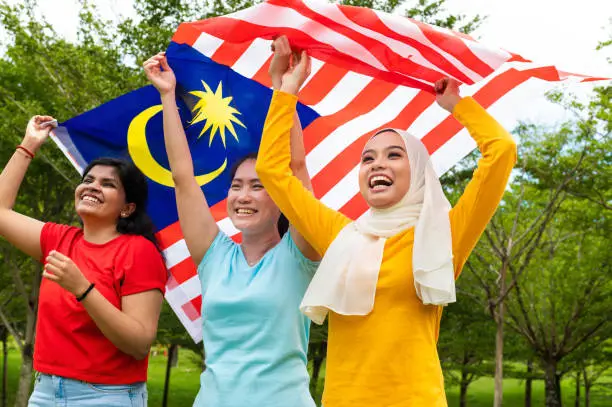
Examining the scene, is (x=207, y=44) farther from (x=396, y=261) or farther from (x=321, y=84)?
(x=396, y=261)

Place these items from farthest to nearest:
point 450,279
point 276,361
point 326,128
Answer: point 326,128, point 276,361, point 450,279

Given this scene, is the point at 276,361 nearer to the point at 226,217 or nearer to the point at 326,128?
the point at 226,217

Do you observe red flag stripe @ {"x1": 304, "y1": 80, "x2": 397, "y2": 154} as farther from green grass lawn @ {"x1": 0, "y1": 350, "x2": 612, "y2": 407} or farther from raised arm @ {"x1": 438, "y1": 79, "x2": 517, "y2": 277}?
green grass lawn @ {"x1": 0, "y1": 350, "x2": 612, "y2": 407}

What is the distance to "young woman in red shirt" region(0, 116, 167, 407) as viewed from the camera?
3.37m

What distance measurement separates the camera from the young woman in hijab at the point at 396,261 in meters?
2.75

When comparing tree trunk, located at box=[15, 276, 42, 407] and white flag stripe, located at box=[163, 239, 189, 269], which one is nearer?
white flag stripe, located at box=[163, 239, 189, 269]

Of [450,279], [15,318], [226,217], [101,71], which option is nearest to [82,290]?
[226,217]

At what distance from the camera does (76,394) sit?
3.40 metres

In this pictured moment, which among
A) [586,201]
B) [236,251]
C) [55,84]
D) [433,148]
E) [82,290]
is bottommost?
[82,290]

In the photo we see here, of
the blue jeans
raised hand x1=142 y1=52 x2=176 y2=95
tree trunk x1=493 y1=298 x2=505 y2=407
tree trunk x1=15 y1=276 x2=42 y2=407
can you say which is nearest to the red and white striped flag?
raised hand x1=142 y1=52 x2=176 y2=95

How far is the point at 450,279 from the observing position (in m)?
2.74

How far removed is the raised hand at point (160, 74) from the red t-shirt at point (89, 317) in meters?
0.79

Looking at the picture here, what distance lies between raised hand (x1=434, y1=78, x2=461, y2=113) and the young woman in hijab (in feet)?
0.27

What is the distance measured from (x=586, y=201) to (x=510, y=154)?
1335 centimetres
